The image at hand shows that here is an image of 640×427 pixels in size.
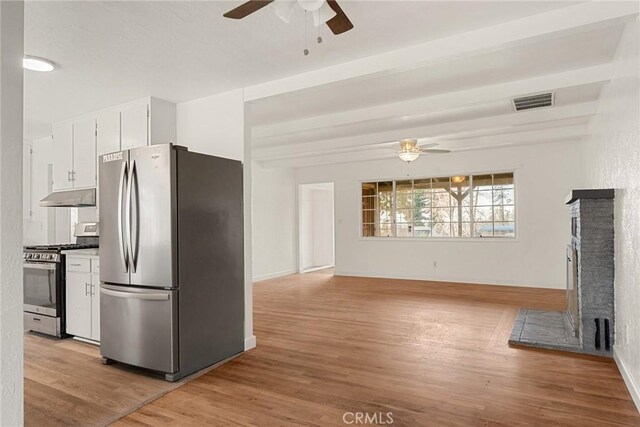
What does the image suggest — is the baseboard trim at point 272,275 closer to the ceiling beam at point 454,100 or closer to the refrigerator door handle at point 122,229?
the ceiling beam at point 454,100

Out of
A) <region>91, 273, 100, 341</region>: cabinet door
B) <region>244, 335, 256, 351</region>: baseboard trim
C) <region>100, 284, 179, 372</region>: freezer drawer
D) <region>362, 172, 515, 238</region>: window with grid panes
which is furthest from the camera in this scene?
<region>362, 172, 515, 238</region>: window with grid panes

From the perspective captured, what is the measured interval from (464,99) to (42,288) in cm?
493

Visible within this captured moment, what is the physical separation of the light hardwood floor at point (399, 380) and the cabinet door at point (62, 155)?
2.84m

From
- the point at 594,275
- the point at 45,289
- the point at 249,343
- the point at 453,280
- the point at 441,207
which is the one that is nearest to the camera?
the point at 594,275

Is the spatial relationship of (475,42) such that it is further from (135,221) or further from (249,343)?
(249,343)

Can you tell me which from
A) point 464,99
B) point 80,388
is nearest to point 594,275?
point 464,99

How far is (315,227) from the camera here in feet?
34.3

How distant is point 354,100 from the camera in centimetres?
445

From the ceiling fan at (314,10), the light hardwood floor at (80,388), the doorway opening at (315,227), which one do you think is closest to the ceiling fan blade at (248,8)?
the ceiling fan at (314,10)

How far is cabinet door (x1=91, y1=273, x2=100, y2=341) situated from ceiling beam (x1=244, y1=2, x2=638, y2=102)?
245cm

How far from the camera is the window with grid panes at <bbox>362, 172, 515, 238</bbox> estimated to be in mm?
7297

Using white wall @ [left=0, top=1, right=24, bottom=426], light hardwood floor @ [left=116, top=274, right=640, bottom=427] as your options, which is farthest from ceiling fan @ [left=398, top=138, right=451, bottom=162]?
white wall @ [left=0, top=1, right=24, bottom=426]

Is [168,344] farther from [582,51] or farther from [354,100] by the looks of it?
[582,51]

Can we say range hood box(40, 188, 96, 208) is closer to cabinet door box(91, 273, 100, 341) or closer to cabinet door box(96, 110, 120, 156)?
cabinet door box(96, 110, 120, 156)
